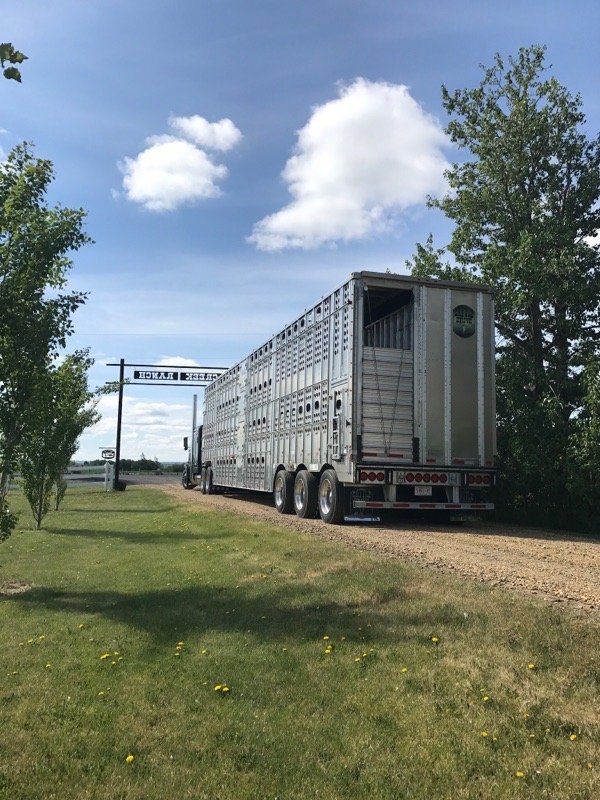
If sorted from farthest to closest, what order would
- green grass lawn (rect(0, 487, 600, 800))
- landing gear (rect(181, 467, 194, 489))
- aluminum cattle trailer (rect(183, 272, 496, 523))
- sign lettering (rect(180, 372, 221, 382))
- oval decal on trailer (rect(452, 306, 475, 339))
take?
sign lettering (rect(180, 372, 221, 382)) < landing gear (rect(181, 467, 194, 489)) < oval decal on trailer (rect(452, 306, 475, 339)) < aluminum cattle trailer (rect(183, 272, 496, 523)) < green grass lawn (rect(0, 487, 600, 800))

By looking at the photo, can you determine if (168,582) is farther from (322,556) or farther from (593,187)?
(593,187)

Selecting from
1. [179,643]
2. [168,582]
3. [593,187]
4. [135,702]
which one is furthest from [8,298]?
[593,187]

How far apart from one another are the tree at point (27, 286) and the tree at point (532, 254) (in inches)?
398

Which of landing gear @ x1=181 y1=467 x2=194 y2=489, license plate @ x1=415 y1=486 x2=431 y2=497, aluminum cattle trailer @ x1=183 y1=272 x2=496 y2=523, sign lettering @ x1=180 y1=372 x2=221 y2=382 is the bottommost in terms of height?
landing gear @ x1=181 y1=467 x2=194 y2=489

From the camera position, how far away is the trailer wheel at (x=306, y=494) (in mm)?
14461

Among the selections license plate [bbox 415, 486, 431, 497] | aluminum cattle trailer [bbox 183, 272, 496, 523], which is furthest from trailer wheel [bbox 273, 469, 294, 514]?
license plate [bbox 415, 486, 431, 497]

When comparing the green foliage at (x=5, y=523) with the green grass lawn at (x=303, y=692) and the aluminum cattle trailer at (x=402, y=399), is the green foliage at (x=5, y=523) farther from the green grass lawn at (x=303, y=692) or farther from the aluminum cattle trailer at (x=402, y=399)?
the aluminum cattle trailer at (x=402, y=399)

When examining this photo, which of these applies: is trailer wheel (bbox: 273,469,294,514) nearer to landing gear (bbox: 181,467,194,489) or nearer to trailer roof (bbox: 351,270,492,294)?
trailer roof (bbox: 351,270,492,294)

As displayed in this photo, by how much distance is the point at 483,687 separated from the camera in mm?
4270

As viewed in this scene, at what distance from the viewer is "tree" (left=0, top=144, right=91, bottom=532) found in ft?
28.1

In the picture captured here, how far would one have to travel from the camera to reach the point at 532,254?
591 inches

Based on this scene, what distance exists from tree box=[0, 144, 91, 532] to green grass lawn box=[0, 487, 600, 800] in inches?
110

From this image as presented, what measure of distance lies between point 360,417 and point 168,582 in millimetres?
5263

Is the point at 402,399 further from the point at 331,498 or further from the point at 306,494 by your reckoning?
the point at 306,494
